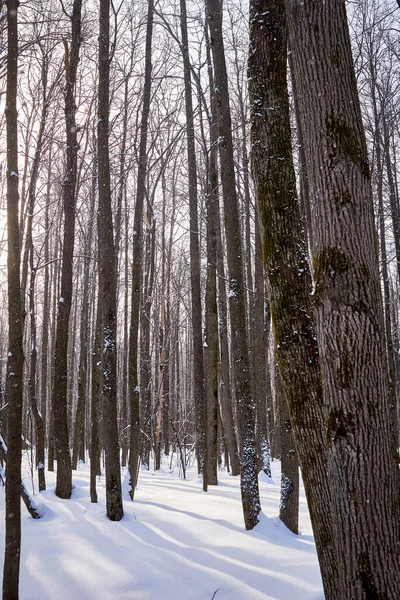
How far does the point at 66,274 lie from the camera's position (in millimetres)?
8430

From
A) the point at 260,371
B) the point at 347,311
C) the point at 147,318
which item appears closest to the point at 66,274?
the point at 147,318

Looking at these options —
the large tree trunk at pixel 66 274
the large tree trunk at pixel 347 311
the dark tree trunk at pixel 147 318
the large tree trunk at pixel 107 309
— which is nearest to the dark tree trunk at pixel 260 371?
the dark tree trunk at pixel 147 318

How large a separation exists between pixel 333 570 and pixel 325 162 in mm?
2171

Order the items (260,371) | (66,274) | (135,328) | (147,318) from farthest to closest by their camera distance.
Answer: (147,318) → (260,371) → (66,274) → (135,328)

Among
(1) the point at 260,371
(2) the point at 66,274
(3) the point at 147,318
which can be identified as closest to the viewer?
(2) the point at 66,274

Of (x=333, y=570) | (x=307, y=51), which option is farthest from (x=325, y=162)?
(x=333, y=570)

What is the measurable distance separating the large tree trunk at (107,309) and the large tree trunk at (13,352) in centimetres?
250

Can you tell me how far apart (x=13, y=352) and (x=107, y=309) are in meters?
2.64

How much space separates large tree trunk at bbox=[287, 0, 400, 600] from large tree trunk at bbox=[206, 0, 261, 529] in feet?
11.1

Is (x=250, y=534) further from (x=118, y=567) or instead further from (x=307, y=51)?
(x=307, y=51)

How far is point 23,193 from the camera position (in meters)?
11.0

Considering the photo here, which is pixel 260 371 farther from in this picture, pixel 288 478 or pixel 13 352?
pixel 13 352

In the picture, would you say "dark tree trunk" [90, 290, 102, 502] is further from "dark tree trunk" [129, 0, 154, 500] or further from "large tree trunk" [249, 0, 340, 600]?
"large tree trunk" [249, 0, 340, 600]

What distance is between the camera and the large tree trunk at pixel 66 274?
8.00 meters
